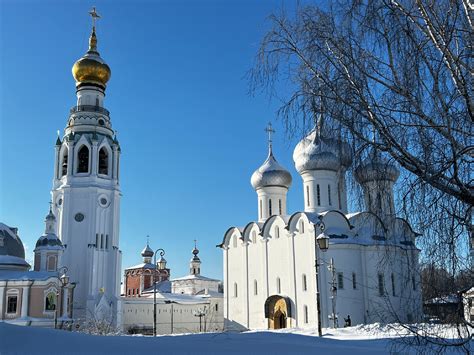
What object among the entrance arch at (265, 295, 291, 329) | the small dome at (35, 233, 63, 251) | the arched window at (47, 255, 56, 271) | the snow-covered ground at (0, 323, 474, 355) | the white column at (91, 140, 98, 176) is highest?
the white column at (91, 140, 98, 176)

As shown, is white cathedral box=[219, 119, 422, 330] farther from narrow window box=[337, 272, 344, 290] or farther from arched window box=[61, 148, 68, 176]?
arched window box=[61, 148, 68, 176]

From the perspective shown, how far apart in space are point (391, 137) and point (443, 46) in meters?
1.08

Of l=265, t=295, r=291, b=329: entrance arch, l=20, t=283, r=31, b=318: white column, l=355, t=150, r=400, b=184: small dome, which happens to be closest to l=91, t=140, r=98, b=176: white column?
l=20, t=283, r=31, b=318: white column

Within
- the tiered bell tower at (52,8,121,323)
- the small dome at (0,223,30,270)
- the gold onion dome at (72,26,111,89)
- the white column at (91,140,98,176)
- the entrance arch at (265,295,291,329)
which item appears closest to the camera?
the entrance arch at (265,295,291,329)

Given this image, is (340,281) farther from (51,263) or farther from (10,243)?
(10,243)

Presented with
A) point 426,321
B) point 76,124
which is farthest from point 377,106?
point 76,124

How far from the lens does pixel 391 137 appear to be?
561 centimetres

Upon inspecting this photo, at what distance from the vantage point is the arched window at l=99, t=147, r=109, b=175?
4828cm

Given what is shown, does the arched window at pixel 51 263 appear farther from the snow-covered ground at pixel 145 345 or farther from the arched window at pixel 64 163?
the snow-covered ground at pixel 145 345

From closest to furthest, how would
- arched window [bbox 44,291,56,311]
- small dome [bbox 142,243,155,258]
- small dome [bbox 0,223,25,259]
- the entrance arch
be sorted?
the entrance arch, arched window [bbox 44,291,56,311], small dome [bbox 0,223,25,259], small dome [bbox 142,243,155,258]

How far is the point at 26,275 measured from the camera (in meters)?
39.1

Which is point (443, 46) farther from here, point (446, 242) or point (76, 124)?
point (76, 124)

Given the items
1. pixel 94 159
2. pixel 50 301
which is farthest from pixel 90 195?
pixel 50 301

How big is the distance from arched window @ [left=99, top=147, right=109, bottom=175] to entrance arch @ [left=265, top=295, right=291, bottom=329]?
76.3ft
